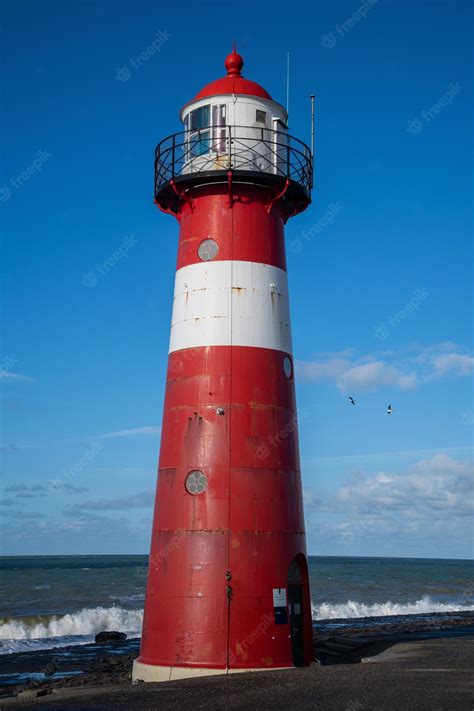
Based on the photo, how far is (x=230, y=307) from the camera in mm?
15453

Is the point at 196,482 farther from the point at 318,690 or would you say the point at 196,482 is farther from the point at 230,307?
the point at 318,690

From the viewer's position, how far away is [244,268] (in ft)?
51.4

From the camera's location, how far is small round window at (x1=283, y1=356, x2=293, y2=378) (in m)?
15.9

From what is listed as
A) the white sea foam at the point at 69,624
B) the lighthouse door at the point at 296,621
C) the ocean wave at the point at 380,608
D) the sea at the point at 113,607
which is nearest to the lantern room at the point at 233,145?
the lighthouse door at the point at 296,621

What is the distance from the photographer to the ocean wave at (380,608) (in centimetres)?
4100

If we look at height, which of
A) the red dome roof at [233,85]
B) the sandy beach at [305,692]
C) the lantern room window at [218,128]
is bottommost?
the sandy beach at [305,692]

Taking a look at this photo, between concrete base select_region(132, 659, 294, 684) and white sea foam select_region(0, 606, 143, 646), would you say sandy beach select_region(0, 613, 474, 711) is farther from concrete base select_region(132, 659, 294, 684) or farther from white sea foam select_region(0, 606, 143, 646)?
white sea foam select_region(0, 606, 143, 646)

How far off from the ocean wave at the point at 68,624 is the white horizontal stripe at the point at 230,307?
71.8 ft

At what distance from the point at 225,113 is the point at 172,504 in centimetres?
754

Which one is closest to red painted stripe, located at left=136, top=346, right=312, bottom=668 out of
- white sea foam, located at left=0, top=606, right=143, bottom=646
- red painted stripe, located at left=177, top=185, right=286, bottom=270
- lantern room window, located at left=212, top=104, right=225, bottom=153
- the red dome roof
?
red painted stripe, located at left=177, top=185, right=286, bottom=270

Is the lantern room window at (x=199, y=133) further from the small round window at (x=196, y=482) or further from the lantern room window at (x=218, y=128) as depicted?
the small round window at (x=196, y=482)

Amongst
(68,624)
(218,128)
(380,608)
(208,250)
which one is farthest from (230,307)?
(380,608)

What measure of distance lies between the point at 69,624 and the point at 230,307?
24.6 metres

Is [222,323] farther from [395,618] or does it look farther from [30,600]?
[30,600]
